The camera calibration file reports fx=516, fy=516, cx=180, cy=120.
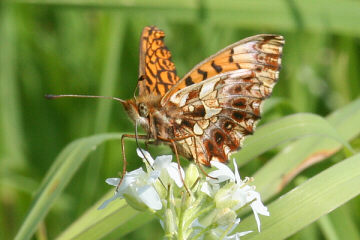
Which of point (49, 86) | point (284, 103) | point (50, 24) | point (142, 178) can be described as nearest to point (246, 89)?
point (284, 103)

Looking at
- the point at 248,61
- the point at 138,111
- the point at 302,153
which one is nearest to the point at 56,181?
the point at 138,111

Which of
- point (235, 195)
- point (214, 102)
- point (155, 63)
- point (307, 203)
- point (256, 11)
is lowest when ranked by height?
point (307, 203)

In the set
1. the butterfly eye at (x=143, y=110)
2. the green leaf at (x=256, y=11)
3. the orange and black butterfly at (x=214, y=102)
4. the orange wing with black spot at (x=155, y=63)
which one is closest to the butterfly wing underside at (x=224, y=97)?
the orange and black butterfly at (x=214, y=102)

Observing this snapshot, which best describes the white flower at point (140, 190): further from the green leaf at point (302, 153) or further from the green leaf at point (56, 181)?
the green leaf at point (302, 153)

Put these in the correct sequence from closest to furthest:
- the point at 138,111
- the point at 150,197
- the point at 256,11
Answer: the point at 150,197 → the point at 138,111 → the point at 256,11

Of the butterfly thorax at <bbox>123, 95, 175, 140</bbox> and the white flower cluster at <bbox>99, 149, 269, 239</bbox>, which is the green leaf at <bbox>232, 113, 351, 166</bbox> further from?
the white flower cluster at <bbox>99, 149, 269, 239</bbox>

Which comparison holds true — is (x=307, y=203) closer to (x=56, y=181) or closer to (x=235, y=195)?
(x=235, y=195)
